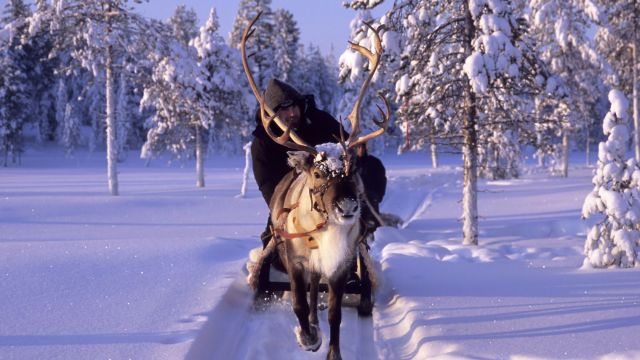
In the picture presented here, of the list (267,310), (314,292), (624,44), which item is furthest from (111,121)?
(624,44)

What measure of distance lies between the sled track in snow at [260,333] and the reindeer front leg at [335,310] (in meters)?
Answer: 0.36

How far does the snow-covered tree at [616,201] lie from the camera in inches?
351

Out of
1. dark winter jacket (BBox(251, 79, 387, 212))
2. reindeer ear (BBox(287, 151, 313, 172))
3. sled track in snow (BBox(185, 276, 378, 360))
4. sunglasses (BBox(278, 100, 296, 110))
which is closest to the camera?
reindeer ear (BBox(287, 151, 313, 172))

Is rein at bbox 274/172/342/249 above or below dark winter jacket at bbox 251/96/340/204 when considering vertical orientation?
below

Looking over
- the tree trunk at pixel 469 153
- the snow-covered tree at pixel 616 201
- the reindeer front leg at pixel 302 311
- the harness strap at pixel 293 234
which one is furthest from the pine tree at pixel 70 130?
the reindeer front leg at pixel 302 311

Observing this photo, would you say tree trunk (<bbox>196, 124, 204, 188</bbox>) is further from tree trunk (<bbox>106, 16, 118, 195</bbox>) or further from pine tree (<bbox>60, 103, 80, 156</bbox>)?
pine tree (<bbox>60, 103, 80, 156</bbox>)

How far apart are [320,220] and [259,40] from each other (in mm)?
40177

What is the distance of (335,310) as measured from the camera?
494 centimetres

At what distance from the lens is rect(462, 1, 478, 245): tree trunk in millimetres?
12586

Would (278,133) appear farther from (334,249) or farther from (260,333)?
(334,249)

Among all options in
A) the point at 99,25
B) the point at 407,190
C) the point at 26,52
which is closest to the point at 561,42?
the point at 407,190

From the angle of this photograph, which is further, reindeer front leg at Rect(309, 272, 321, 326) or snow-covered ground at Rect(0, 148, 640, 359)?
reindeer front leg at Rect(309, 272, 321, 326)

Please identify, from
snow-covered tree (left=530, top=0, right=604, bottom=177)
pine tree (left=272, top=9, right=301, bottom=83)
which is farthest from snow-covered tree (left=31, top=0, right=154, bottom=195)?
pine tree (left=272, top=9, right=301, bottom=83)

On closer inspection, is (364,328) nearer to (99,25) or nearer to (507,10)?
(507,10)
